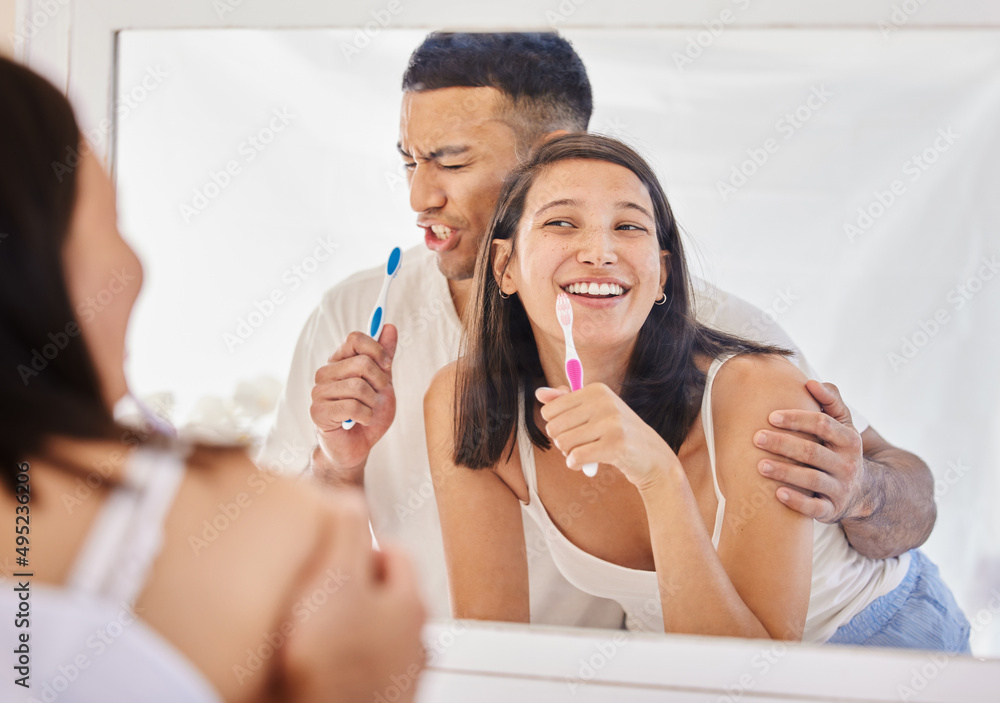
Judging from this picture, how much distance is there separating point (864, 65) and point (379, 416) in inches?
26.8

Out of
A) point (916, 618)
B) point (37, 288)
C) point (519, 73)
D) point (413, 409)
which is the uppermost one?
point (519, 73)

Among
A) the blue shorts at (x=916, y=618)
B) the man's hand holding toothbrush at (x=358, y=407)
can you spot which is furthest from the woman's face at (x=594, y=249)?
the blue shorts at (x=916, y=618)

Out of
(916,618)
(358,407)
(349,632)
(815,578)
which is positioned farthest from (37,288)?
(916,618)

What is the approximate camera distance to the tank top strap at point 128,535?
41 cm

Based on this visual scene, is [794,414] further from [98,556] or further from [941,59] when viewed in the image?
[98,556]

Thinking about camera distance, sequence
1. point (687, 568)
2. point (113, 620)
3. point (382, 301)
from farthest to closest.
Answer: point (382, 301) → point (687, 568) → point (113, 620)

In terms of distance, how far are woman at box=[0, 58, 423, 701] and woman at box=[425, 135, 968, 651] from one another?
37cm

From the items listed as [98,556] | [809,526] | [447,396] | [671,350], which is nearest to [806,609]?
[809,526]

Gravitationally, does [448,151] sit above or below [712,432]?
above

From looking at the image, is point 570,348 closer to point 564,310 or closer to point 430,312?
point 564,310

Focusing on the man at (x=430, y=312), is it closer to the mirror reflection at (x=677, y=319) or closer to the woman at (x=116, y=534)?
the mirror reflection at (x=677, y=319)

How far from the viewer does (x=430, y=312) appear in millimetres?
864

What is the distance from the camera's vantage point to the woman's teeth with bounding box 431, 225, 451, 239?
856 millimetres

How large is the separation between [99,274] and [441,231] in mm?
438
